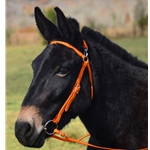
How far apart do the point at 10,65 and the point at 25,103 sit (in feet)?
38.4

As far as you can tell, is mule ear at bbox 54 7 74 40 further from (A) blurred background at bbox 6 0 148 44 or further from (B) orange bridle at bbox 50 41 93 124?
(A) blurred background at bbox 6 0 148 44

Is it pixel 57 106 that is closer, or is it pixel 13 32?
→ pixel 57 106

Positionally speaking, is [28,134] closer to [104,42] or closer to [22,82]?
[104,42]

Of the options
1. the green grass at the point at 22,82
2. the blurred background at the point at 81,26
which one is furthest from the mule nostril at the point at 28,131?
the blurred background at the point at 81,26

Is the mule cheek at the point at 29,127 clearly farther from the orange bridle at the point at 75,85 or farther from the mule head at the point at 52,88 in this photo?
the orange bridle at the point at 75,85

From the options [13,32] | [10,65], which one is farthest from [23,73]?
[13,32]

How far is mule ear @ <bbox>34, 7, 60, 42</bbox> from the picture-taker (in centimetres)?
336

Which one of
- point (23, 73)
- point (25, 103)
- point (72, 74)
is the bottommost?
point (25, 103)

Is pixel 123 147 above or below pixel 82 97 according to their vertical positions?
below

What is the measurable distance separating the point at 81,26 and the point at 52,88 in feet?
36.1

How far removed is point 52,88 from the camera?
3.10m

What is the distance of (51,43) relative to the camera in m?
3.25

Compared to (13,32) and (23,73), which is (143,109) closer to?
(23,73)

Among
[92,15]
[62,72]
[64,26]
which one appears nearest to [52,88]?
[62,72]
